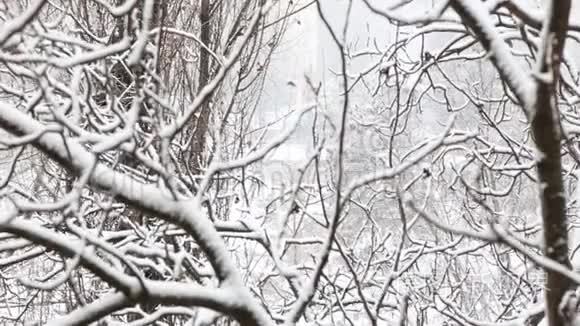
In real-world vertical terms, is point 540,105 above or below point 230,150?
below

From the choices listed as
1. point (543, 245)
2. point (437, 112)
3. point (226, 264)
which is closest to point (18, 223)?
point (226, 264)

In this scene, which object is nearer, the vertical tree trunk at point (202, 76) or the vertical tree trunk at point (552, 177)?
the vertical tree trunk at point (552, 177)

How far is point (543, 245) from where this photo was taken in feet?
3.88

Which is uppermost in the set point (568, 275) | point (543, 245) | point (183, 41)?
point (183, 41)

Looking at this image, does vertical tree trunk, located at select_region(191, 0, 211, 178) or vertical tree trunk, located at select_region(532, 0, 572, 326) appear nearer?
vertical tree trunk, located at select_region(532, 0, 572, 326)

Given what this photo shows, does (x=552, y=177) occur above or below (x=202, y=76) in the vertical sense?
below

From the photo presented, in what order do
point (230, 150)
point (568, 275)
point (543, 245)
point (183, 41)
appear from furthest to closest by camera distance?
point (230, 150) → point (183, 41) → point (543, 245) → point (568, 275)

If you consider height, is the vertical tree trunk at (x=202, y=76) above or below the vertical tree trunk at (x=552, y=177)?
above

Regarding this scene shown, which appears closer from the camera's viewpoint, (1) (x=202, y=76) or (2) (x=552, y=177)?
(2) (x=552, y=177)

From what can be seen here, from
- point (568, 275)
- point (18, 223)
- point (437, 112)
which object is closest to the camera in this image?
point (568, 275)

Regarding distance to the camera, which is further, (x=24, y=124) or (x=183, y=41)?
(x=183, y=41)

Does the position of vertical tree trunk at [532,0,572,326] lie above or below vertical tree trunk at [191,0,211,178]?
below

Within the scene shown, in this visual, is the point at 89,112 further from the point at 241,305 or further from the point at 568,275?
the point at 568,275

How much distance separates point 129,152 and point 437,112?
734cm
